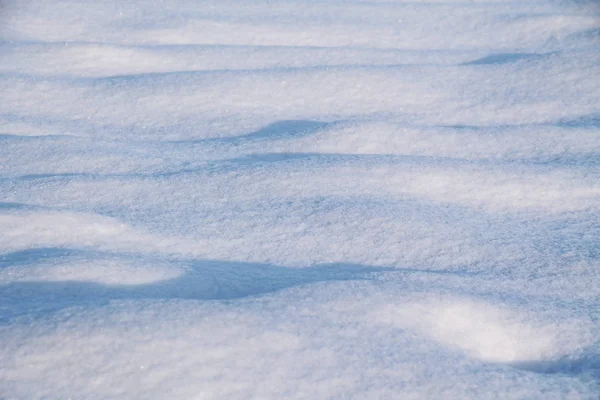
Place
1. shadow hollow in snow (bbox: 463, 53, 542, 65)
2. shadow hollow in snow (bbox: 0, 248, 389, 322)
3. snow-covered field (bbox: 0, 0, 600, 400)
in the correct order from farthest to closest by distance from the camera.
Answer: shadow hollow in snow (bbox: 463, 53, 542, 65) → shadow hollow in snow (bbox: 0, 248, 389, 322) → snow-covered field (bbox: 0, 0, 600, 400)

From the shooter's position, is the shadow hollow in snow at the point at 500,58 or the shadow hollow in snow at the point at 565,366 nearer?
the shadow hollow in snow at the point at 565,366

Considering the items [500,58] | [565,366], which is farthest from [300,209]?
[500,58]

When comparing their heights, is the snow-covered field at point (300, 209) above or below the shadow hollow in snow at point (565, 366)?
above

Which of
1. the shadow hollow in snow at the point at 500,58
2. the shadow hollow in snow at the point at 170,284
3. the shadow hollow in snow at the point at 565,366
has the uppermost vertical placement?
the shadow hollow in snow at the point at 500,58

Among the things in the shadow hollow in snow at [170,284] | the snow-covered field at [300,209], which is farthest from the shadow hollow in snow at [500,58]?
the shadow hollow in snow at [170,284]

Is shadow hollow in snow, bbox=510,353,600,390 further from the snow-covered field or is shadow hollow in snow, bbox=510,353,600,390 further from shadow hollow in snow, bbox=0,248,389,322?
shadow hollow in snow, bbox=0,248,389,322

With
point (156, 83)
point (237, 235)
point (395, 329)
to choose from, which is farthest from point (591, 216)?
point (156, 83)

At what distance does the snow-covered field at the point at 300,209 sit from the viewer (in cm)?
119

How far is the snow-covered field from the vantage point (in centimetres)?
119

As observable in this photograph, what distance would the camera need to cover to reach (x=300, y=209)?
1771 mm

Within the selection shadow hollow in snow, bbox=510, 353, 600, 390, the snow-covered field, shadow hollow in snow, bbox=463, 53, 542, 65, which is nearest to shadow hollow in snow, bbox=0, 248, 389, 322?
the snow-covered field

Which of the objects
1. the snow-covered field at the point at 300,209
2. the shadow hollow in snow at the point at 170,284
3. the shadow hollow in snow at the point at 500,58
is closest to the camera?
the snow-covered field at the point at 300,209

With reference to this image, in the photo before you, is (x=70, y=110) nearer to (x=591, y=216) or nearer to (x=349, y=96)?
(x=349, y=96)

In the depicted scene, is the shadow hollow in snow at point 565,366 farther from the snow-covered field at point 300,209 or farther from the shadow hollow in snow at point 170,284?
the shadow hollow in snow at point 170,284
